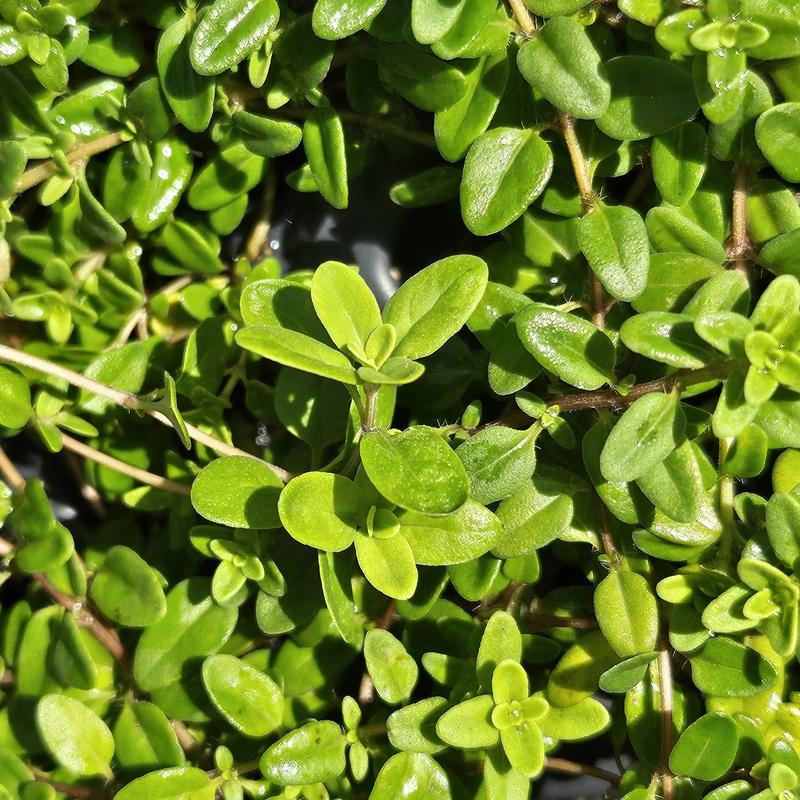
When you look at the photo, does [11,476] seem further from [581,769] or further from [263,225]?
[581,769]

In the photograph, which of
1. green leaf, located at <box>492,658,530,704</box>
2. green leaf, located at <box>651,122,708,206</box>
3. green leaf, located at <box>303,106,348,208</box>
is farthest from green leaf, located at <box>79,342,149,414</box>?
green leaf, located at <box>651,122,708,206</box>

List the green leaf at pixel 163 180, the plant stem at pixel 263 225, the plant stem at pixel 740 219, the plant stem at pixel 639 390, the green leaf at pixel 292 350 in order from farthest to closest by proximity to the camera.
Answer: the plant stem at pixel 263 225
the green leaf at pixel 163 180
the plant stem at pixel 740 219
the plant stem at pixel 639 390
the green leaf at pixel 292 350

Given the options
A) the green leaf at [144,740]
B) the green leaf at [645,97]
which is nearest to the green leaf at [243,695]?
the green leaf at [144,740]

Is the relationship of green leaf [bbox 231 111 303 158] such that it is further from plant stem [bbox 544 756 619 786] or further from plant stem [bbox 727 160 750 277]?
plant stem [bbox 544 756 619 786]

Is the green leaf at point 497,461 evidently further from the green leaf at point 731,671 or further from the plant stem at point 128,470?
the plant stem at point 128,470

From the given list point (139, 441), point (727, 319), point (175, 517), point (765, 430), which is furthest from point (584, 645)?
point (139, 441)

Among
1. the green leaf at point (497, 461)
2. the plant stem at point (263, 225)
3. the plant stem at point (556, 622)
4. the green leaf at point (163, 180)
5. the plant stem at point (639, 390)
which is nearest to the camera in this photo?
the plant stem at point (639, 390)
